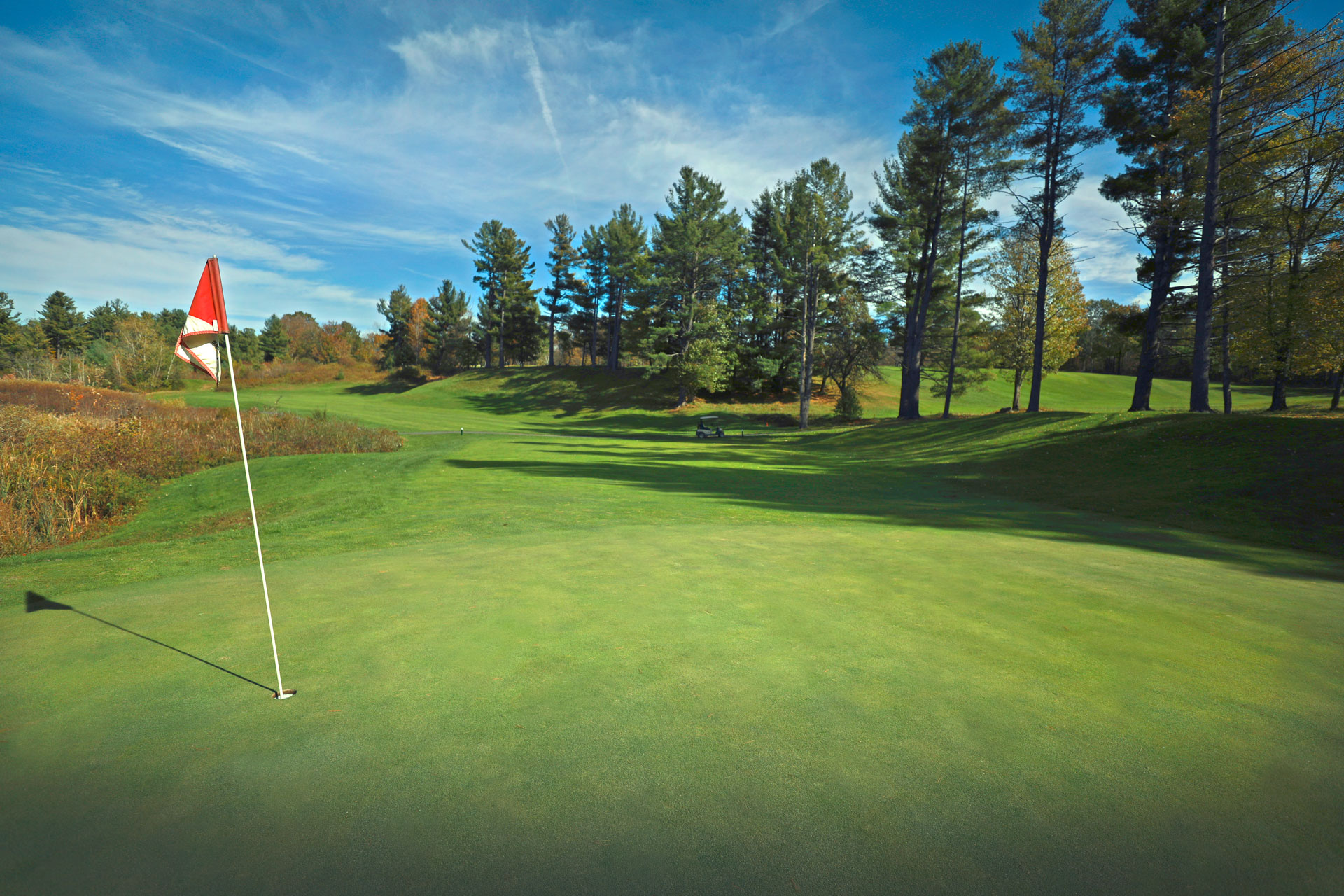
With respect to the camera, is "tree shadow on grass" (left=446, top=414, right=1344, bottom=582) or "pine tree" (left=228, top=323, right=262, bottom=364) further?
"pine tree" (left=228, top=323, right=262, bottom=364)

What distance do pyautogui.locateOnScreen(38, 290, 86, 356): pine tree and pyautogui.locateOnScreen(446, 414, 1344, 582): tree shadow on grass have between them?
8172 centimetres

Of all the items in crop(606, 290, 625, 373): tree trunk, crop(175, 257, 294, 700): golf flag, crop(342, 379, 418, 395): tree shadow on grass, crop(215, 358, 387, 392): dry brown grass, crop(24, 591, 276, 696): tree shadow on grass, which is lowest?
crop(24, 591, 276, 696): tree shadow on grass

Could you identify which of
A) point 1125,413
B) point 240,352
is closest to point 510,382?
point 240,352

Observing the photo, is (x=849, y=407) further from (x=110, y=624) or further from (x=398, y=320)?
(x=398, y=320)

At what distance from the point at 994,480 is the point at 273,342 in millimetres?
97497

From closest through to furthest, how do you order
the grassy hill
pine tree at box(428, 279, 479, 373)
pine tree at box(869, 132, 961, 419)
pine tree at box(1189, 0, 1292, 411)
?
pine tree at box(1189, 0, 1292, 411)
pine tree at box(869, 132, 961, 419)
the grassy hill
pine tree at box(428, 279, 479, 373)

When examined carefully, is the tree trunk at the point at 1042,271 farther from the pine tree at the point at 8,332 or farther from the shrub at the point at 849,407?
the pine tree at the point at 8,332

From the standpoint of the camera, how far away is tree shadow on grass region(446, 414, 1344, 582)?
32.7ft

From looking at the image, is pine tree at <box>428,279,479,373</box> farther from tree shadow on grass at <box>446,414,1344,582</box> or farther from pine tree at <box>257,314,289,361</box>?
tree shadow on grass at <box>446,414,1344,582</box>

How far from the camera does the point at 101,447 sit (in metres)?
14.5

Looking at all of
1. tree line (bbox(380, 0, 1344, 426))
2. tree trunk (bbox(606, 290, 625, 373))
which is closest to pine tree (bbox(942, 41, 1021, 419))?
tree line (bbox(380, 0, 1344, 426))

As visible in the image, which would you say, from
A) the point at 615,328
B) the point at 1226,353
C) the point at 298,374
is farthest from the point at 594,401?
the point at 298,374

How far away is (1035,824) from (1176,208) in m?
25.0

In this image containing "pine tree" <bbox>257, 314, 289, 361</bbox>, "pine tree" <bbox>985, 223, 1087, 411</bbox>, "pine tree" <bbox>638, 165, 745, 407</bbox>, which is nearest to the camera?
"pine tree" <bbox>985, 223, 1087, 411</bbox>
